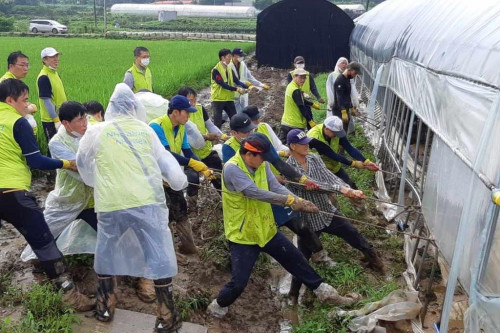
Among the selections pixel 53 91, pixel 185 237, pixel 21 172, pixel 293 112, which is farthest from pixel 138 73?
pixel 21 172

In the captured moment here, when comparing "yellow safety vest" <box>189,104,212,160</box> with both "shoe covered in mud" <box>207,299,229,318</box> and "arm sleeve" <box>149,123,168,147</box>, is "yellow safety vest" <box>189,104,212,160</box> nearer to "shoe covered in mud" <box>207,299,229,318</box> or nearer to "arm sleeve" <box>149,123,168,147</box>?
"arm sleeve" <box>149,123,168,147</box>

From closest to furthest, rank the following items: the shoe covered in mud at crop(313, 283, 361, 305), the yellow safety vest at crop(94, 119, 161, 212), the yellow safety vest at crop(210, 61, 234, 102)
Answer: the yellow safety vest at crop(94, 119, 161, 212) → the shoe covered in mud at crop(313, 283, 361, 305) → the yellow safety vest at crop(210, 61, 234, 102)

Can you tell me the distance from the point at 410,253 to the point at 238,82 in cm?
452

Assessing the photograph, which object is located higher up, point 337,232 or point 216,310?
point 337,232

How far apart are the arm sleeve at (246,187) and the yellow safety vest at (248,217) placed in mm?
71

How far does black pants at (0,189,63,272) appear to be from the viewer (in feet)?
10.9

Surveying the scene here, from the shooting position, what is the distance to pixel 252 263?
11.9ft

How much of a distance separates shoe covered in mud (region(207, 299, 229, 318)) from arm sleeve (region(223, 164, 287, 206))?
3.23 ft

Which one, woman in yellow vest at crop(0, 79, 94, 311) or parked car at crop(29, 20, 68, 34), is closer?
woman in yellow vest at crop(0, 79, 94, 311)

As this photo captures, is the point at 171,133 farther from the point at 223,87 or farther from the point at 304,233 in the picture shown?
the point at 223,87

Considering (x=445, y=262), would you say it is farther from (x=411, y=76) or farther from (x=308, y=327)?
(x=411, y=76)

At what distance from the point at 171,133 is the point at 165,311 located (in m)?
1.75

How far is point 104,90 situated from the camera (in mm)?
10508

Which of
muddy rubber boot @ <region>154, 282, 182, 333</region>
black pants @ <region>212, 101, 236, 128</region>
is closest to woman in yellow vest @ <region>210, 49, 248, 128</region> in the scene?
black pants @ <region>212, 101, 236, 128</region>
